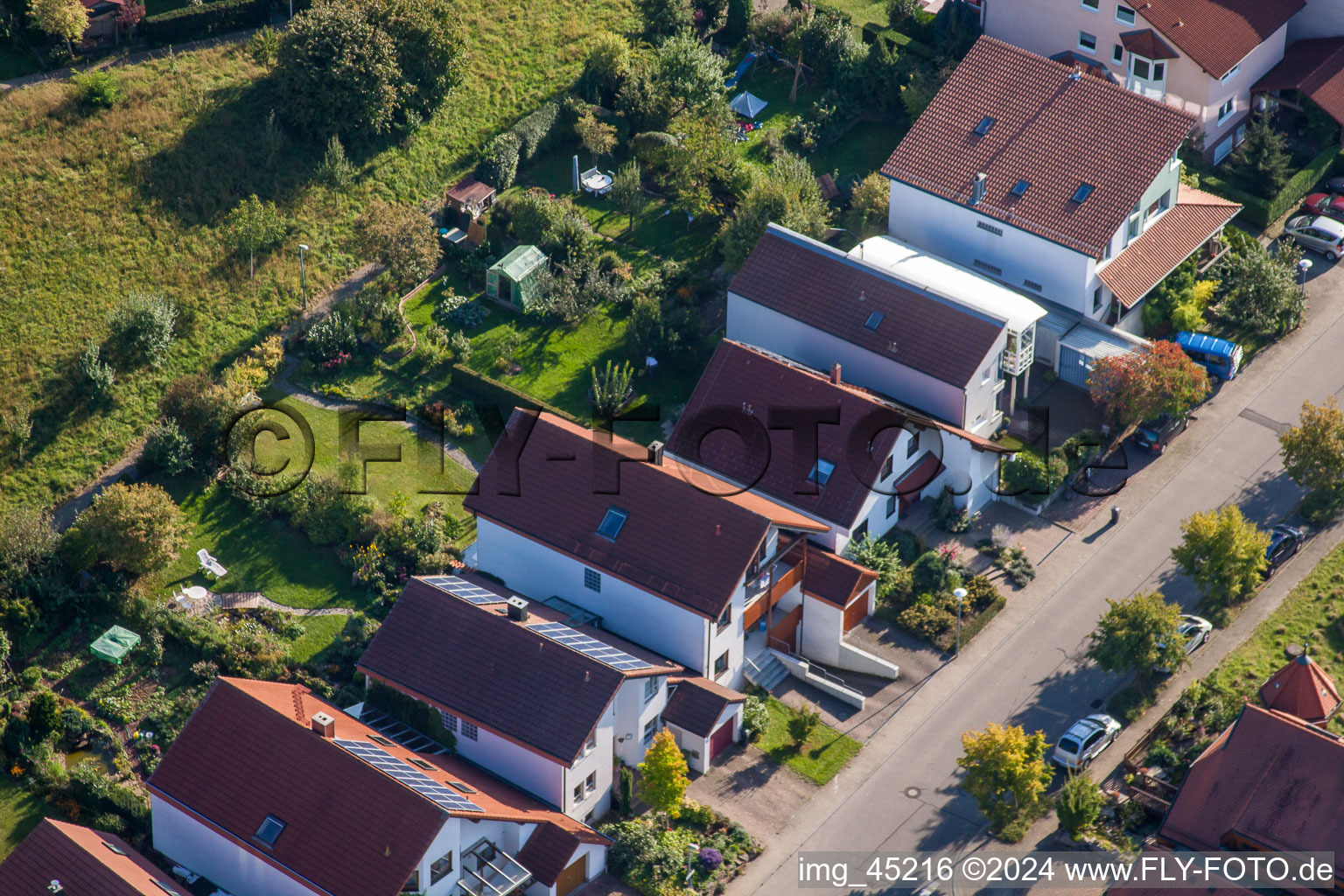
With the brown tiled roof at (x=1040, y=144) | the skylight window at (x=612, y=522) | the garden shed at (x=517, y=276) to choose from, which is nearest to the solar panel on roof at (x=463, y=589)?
the skylight window at (x=612, y=522)

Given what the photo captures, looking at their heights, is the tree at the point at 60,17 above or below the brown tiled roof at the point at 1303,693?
above

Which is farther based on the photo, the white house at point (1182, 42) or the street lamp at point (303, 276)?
the white house at point (1182, 42)

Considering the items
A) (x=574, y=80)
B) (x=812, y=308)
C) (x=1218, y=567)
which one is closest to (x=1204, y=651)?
(x=1218, y=567)

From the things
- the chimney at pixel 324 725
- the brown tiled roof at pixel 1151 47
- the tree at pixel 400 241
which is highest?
the brown tiled roof at pixel 1151 47

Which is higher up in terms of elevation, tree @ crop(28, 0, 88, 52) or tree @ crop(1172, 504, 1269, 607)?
tree @ crop(28, 0, 88, 52)

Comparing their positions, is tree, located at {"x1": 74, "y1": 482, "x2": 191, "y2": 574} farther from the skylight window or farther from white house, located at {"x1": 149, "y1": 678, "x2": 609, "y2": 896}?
the skylight window

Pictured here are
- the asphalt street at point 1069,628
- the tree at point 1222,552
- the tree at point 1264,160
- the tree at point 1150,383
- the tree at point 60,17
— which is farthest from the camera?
the tree at point 1264,160

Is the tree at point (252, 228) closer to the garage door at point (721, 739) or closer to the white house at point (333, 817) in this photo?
the white house at point (333, 817)

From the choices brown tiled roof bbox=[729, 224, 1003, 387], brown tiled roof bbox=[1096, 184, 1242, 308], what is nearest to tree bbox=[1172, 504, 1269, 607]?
brown tiled roof bbox=[729, 224, 1003, 387]
